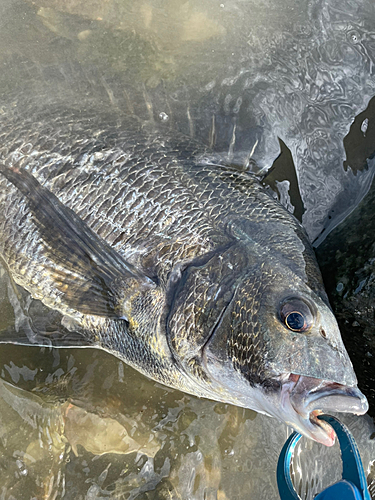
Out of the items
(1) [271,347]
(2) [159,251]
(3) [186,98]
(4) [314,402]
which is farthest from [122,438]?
(3) [186,98]

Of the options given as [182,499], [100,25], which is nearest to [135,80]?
[100,25]

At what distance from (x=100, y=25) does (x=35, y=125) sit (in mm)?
1082

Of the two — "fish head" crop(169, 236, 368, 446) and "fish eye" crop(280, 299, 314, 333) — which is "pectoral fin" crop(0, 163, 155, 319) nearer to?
"fish head" crop(169, 236, 368, 446)

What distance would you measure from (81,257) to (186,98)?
153cm

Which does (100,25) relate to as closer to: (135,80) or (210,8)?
(135,80)

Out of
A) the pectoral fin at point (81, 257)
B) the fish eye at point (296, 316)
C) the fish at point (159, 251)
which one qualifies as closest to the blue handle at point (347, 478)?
the fish at point (159, 251)

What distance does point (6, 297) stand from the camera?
311 cm

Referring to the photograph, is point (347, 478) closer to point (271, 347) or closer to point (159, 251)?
point (271, 347)

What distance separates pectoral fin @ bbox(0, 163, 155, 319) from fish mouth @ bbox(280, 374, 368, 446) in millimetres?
1048

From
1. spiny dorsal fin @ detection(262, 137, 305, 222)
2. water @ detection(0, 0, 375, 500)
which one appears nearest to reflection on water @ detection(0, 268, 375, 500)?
water @ detection(0, 0, 375, 500)

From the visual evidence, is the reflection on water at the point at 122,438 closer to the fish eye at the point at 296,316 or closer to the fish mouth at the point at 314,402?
the fish mouth at the point at 314,402

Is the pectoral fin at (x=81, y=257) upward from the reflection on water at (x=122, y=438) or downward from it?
upward

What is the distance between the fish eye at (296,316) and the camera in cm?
186

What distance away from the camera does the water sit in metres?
2.96
